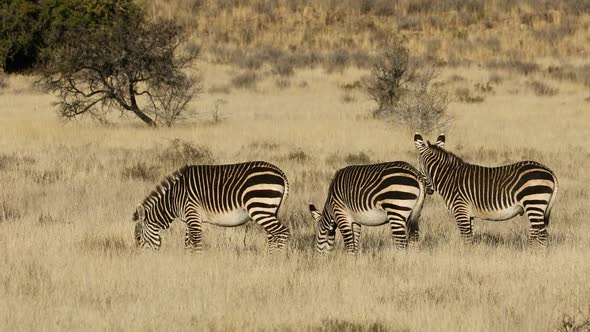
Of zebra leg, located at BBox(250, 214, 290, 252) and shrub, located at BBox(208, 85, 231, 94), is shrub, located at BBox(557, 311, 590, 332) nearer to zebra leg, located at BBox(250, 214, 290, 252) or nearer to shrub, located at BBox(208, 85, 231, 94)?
zebra leg, located at BBox(250, 214, 290, 252)

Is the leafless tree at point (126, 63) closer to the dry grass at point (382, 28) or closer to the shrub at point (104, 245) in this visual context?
the shrub at point (104, 245)

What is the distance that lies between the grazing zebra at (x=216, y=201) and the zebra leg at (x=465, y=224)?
218cm

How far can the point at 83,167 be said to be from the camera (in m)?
18.2

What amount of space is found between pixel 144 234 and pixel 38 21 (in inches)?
1366

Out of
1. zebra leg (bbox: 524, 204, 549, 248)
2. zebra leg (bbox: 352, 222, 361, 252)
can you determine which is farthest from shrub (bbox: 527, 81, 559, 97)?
zebra leg (bbox: 352, 222, 361, 252)

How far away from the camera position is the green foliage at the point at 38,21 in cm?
4156

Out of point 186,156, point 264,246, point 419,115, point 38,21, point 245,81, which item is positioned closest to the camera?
point 264,246

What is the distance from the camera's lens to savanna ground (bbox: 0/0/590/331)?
7723 mm

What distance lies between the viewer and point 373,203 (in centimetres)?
1013

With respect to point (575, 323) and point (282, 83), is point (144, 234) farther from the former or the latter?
point (282, 83)

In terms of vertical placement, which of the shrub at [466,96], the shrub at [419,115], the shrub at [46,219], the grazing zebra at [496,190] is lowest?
the shrub at [46,219]

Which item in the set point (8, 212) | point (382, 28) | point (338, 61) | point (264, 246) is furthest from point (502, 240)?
point (382, 28)

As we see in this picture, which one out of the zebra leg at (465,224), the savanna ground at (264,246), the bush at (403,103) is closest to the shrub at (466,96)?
the bush at (403,103)

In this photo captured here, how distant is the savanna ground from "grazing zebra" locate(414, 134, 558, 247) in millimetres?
362
